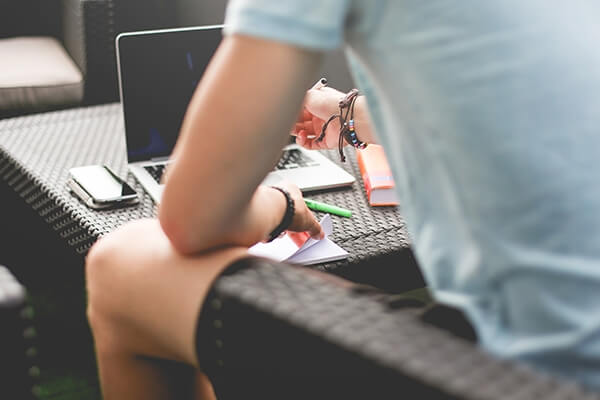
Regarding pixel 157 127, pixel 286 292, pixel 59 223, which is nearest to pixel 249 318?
pixel 286 292

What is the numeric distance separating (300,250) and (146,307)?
39cm

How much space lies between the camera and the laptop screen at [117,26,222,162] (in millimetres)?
1475

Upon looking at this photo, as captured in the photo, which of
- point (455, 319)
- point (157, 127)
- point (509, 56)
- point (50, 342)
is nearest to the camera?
point (509, 56)

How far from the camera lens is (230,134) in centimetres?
68

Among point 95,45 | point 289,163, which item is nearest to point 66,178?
point 289,163

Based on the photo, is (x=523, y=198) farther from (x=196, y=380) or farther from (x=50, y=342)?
(x=50, y=342)

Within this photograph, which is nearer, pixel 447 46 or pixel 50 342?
pixel 447 46

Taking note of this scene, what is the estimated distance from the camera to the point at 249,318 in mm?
717

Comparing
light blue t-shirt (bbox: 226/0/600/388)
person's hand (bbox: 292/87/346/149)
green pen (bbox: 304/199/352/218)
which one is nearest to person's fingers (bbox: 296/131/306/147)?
person's hand (bbox: 292/87/346/149)

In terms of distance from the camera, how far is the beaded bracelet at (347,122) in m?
1.25

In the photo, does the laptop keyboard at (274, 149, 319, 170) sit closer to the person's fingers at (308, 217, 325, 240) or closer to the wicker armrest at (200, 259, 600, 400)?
the person's fingers at (308, 217, 325, 240)

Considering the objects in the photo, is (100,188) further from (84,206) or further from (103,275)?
(103,275)

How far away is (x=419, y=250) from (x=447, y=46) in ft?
0.67

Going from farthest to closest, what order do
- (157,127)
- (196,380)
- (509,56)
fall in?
(157,127)
(196,380)
(509,56)
